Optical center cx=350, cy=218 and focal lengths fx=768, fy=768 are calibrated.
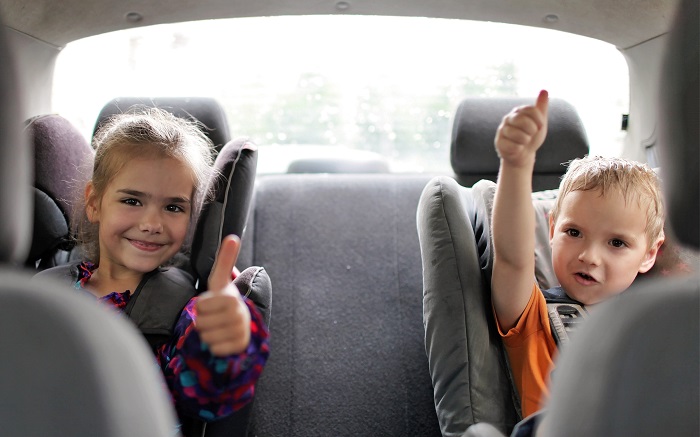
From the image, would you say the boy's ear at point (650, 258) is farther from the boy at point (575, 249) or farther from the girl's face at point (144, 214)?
the girl's face at point (144, 214)

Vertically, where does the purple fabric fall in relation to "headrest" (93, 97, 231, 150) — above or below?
below

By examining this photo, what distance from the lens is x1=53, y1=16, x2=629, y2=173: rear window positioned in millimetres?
2896

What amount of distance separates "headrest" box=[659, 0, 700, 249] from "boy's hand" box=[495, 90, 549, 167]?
13.5 inches

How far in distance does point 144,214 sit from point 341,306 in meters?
1.14

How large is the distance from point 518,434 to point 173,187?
995mm

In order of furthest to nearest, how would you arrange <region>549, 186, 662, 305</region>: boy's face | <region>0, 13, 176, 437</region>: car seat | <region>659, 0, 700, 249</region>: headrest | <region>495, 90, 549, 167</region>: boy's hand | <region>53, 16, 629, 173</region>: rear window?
<region>53, 16, 629, 173</region>: rear window
<region>549, 186, 662, 305</region>: boy's face
<region>495, 90, 549, 167</region>: boy's hand
<region>659, 0, 700, 249</region>: headrest
<region>0, 13, 176, 437</region>: car seat

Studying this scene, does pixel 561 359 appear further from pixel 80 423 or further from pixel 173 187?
pixel 173 187

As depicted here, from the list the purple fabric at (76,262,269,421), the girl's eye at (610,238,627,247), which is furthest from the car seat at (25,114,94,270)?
the girl's eye at (610,238,627,247)

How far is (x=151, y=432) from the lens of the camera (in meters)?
0.88

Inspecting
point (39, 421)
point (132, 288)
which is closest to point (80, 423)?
point (39, 421)

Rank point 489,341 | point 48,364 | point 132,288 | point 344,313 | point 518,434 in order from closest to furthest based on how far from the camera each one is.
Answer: point 48,364 → point 518,434 → point 489,341 → point 132,288 → point 344,313

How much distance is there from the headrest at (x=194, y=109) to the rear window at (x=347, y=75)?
0.63 ft

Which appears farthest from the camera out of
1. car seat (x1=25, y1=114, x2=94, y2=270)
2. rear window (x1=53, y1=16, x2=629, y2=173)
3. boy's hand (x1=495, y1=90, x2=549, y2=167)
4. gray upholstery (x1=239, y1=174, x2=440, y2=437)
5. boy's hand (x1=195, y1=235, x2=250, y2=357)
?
rear window (x1=53, y1=16, x2=629, y2=173)

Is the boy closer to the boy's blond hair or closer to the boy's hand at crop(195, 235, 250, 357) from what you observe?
the boy's blond hair
